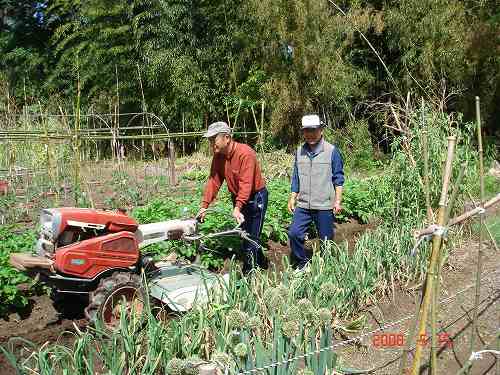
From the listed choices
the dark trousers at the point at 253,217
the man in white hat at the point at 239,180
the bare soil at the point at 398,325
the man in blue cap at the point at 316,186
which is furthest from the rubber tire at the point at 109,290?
the man in blue cap at the point at 316,186

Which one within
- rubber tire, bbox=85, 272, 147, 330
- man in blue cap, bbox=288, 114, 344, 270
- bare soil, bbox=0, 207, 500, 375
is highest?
man in blue cap, bbox=288, 114, 344, 270

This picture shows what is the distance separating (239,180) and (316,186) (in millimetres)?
708

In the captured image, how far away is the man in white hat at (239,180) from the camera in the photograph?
444cm

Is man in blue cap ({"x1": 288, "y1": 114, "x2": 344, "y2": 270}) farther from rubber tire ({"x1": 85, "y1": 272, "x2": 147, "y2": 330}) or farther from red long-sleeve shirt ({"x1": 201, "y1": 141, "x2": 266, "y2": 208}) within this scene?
rubber tire ({"x1": 85, "y1": 272, "x2": 147, "y2": 330})

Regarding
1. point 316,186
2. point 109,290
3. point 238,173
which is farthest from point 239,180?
point 109,290

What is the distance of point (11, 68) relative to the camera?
64.0 ft

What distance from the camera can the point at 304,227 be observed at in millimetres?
4898

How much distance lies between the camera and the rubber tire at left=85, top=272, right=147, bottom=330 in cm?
359

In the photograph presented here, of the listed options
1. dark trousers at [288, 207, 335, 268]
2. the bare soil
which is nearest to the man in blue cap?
dark trousers at [288, 207, 335, 268]

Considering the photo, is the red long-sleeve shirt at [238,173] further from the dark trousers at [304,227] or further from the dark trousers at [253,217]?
the dark trousers at [304,227]

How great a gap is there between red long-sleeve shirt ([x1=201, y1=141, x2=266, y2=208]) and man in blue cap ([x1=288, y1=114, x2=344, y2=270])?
413 millimetres

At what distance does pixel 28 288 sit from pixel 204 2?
12.5 meters

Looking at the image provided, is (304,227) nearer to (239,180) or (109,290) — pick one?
(239,180)

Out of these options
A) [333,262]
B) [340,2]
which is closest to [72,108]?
[340,2]
